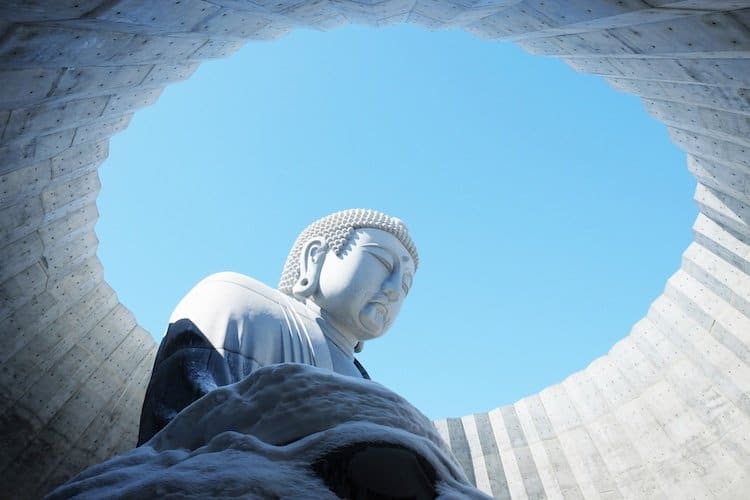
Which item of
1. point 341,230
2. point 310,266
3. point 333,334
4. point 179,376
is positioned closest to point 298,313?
point 333,334

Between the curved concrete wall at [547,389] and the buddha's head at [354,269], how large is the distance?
5.35 ft

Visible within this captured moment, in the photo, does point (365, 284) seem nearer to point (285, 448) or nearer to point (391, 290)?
point (391, 290)

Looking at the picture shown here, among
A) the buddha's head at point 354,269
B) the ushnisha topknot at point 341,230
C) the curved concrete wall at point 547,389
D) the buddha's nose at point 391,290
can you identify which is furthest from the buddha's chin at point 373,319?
the curved concrete wall at point 547,389

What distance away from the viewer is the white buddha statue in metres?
2.88

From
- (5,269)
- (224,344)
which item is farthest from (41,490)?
(224,344)

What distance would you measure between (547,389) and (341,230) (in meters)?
3.83

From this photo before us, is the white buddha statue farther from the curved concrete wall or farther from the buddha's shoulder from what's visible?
the curved concrete wall

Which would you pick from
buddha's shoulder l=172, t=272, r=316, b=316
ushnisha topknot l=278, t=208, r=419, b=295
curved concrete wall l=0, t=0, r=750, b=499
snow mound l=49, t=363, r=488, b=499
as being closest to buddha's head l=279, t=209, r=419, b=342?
ushnisha topknot l=278, t=208, r=419, b=295

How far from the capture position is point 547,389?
7145 millimetres

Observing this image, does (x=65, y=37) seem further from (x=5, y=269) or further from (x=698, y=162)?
(x=698, y=162)

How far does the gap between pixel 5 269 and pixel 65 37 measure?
311 centimetres

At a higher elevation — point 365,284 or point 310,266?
point 310,266

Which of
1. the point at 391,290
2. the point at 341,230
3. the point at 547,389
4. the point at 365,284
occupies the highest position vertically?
the point at 341,230

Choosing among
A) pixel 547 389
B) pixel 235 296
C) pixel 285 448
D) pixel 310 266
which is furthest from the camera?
pixel 547 389
